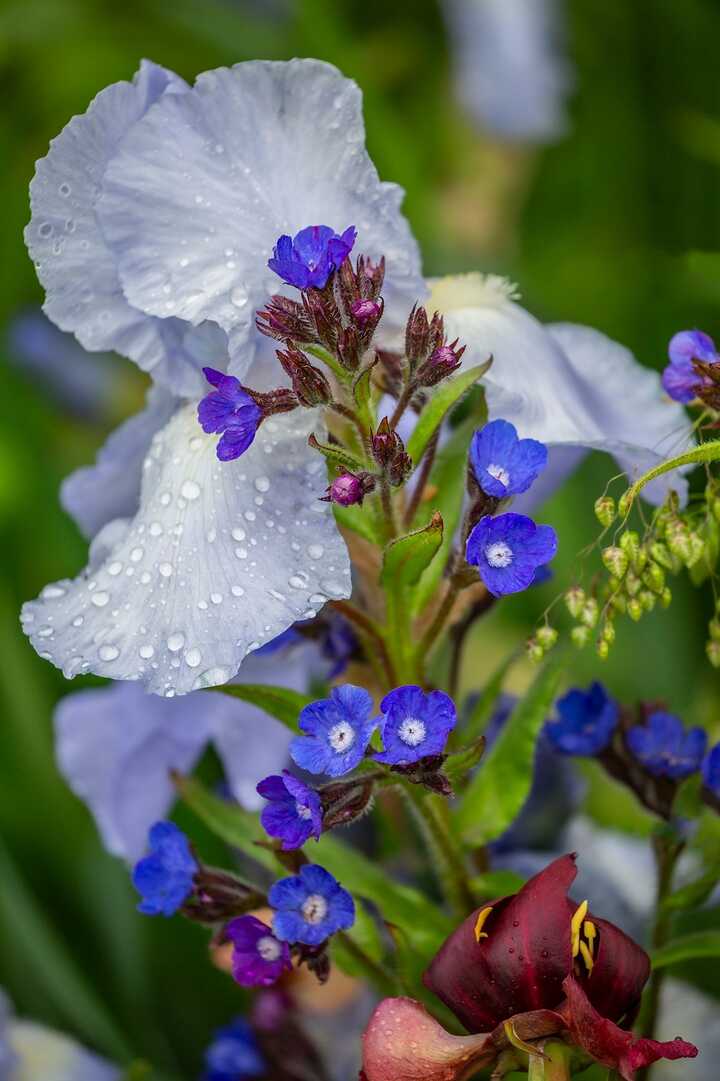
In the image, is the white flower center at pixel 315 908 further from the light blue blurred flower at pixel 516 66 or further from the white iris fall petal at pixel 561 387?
the light blue blurred flower at pixel 516 66

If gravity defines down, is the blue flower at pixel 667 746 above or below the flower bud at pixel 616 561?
below

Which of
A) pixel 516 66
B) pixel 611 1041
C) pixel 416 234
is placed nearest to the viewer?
pixel 611 1041

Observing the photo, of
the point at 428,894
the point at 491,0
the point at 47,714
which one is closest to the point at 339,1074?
the point at 428,894

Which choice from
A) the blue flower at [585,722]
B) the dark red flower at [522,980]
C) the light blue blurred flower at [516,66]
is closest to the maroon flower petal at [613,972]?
the dark red flower at [522,980]

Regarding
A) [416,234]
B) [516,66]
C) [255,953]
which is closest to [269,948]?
[255,953]

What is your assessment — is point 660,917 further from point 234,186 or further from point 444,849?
point 234,186

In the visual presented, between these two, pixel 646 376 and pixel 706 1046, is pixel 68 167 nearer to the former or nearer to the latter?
pixel 646 376

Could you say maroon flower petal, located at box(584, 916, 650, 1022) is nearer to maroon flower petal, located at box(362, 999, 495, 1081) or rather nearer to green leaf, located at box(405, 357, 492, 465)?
maroon flower petal, located at box(362, 999, 495, 1081)
